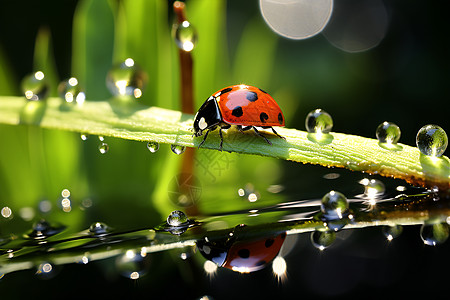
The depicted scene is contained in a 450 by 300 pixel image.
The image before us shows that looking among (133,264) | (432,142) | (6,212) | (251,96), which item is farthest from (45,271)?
(432,142)

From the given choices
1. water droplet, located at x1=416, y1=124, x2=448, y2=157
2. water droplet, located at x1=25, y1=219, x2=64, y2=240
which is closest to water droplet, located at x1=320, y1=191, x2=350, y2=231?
water droplet, located at x1=416, y1=124, x2=448, y2=157

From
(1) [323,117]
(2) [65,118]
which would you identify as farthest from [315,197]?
(2) [65,118]

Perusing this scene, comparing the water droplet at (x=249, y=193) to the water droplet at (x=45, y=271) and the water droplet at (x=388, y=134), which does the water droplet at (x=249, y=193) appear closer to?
Answer: the water droplet at (x=388, y=134)

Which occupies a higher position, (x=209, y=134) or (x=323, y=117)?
(x=323, y=117)

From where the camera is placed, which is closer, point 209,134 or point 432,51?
point 209,134

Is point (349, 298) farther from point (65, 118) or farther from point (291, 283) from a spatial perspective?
point (65, 118)

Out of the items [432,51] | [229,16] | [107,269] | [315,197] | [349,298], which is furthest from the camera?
[229,16]

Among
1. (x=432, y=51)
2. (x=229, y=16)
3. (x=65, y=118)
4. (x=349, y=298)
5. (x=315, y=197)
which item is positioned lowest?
(x=349, y=298)
